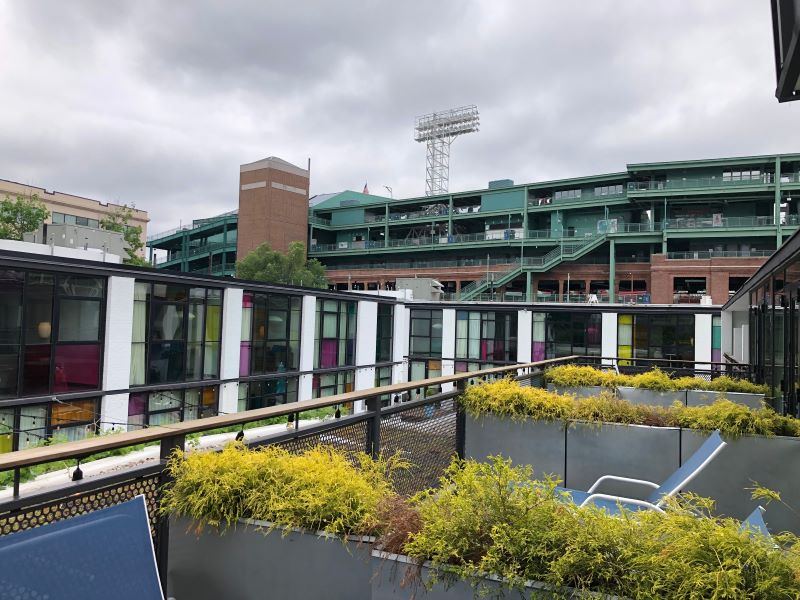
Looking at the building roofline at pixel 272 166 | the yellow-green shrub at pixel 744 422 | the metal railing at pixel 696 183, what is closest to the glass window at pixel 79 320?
the yellow-green shrub at pixel 744 422

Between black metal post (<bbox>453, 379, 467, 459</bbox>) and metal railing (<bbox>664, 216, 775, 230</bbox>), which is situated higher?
metal railing (<bbox>664, 216, 775, 230</bbox>)

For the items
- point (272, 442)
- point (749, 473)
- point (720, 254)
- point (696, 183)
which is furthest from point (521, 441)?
point (696, 183)

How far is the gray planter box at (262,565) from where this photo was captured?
2416mm

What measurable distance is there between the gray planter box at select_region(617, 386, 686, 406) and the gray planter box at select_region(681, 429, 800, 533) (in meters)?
3.28

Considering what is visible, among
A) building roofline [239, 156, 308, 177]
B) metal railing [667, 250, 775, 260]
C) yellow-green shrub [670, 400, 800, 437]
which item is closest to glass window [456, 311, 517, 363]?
A: metal railing [667, 250, 775, 260]

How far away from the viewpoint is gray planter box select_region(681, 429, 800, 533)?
4664mm

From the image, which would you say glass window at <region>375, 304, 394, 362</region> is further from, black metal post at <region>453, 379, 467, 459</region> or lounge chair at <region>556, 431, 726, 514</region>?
lounge chair at <region>556, 431, 726, 514</region>

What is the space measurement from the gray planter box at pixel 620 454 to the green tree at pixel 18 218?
48.9 metres

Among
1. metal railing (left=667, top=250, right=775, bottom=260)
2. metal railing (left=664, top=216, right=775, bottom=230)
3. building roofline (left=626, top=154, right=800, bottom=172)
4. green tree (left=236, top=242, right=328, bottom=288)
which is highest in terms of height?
building roofline (left=626, top=154, right=800, bottom=172)

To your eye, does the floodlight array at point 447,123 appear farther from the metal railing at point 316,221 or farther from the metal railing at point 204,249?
the metal railing at point 204,249

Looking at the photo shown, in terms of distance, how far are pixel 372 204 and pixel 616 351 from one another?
47.0 meters

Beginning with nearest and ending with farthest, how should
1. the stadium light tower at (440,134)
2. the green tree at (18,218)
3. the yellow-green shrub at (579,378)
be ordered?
the yellow-green shrub at (579,378)
the green tree at (18,218)
the stadium light tower at (440,134)

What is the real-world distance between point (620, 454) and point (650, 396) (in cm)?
321

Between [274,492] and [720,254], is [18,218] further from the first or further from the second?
[720,254]
